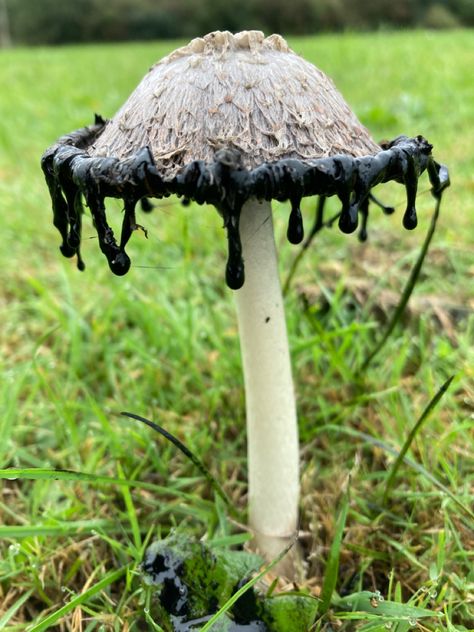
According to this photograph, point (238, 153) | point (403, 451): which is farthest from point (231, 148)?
point (403, 451)

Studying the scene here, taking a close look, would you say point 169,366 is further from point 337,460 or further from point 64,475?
point 64,475

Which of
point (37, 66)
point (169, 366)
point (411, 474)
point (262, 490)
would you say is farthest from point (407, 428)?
point (37, 66)

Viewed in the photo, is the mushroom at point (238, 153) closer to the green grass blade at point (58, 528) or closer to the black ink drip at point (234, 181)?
the black ink drip at point (234, 181)

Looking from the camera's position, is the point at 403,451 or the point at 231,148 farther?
the point at 403,451

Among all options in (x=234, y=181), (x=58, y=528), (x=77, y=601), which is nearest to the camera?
(x=234, y=181)

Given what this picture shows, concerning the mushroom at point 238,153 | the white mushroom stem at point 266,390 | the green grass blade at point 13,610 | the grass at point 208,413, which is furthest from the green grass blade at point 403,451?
the green grass blade at point 13,610

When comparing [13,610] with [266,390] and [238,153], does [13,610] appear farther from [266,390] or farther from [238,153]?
[238,153]

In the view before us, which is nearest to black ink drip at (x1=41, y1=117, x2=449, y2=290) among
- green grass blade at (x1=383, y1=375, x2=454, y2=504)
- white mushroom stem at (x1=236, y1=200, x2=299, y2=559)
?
white mushroom stem at (x1=236, y1=200, x2=299, y2=559)
